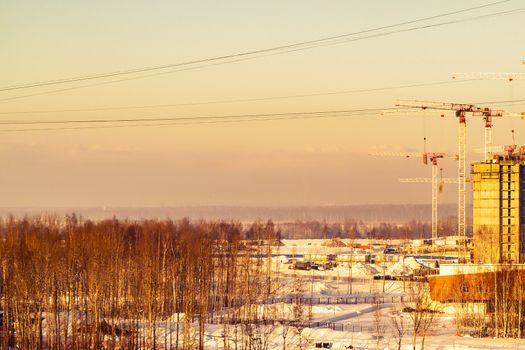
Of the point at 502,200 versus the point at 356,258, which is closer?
the point at 502,200

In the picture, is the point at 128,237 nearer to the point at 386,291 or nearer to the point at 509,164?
the point at 386,291

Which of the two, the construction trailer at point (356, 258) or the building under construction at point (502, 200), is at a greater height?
the building under construction at point (502, 200)

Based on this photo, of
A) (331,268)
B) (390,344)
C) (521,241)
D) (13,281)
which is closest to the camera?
(390,344)

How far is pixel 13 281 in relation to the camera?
32188 millimetres

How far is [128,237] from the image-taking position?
6044 cm

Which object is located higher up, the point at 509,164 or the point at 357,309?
the point at 509,164

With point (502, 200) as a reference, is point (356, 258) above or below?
below

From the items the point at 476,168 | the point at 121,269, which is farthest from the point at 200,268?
the point at 476,168

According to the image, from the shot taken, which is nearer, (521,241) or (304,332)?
(304,332)

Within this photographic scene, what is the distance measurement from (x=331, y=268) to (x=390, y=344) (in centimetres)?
4126

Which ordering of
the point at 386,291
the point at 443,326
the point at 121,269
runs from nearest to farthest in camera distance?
the point at 443,326 < the point at 121,269 < the point at 386,291

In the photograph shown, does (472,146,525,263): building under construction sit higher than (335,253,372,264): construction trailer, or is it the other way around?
(472,146,525,263): building under construction

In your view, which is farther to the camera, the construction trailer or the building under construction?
the construction trailer

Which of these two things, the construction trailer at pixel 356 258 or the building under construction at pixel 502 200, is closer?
the building under construction at pixel 502 200
